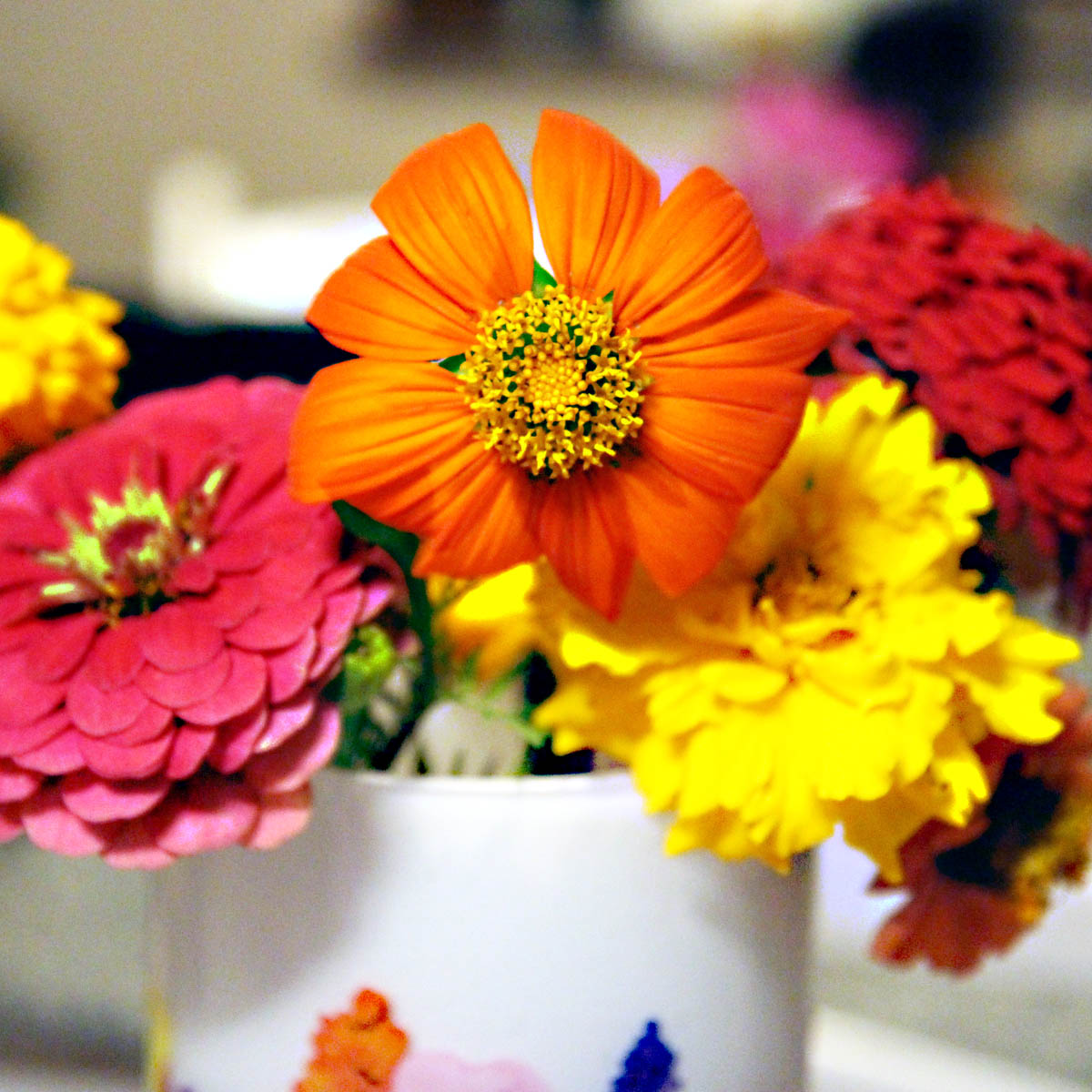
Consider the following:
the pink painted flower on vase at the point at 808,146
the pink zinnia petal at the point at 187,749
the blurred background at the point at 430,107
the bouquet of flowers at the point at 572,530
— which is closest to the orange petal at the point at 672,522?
the bouquet of flowers at the point at 572,530

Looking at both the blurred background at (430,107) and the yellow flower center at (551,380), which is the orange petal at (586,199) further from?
the blurred background at (430,107)

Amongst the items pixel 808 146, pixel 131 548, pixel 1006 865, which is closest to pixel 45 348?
pixel 131 548

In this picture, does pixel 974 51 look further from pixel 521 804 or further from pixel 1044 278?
pixel 521 804

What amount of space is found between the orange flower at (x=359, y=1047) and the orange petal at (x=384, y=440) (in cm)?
13

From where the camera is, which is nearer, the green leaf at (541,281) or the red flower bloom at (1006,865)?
the green leaf at (541,281)

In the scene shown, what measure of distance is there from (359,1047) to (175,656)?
0.36 feet

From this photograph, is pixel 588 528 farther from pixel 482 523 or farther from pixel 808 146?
pixel 808 146

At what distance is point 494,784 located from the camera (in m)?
0.27

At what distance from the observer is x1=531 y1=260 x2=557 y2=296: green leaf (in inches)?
8.9

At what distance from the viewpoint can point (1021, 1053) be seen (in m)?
0.48

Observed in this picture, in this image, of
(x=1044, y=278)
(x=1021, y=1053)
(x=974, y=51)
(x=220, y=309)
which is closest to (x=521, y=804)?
(x=1044, y=278)

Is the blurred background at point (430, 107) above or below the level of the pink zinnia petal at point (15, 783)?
above

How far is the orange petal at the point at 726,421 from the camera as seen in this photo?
22 cm

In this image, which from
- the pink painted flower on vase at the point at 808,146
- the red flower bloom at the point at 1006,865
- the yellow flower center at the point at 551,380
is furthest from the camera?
the pink painted flower on vase at the point at 808,146
